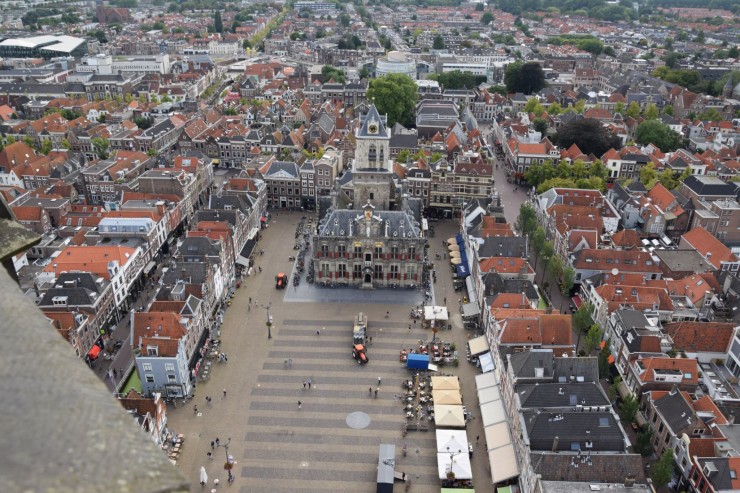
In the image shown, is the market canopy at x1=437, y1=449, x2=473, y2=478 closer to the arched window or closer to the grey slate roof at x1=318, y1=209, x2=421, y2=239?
the grey slate roof at x1=318, y1=209, x2=421, y2=239

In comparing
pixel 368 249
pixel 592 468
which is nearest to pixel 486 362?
pixel 592 468

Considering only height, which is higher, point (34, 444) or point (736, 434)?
Result: point (34, 444)

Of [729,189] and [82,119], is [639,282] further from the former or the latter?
Answer: [82,119]

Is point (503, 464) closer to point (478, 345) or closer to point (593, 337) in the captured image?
point (478, 345)

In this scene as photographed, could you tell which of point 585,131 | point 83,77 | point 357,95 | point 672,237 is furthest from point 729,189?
point 83,77

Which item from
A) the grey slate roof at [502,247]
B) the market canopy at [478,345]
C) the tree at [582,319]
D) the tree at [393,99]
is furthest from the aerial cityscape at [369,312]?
the tree at [393,99]

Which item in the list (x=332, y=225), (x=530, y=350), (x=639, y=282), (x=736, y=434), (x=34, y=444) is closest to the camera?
(x=34, y=444)

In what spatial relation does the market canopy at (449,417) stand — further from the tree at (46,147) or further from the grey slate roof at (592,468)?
the tree at (46,147)

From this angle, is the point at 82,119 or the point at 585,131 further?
the point at 82,119
